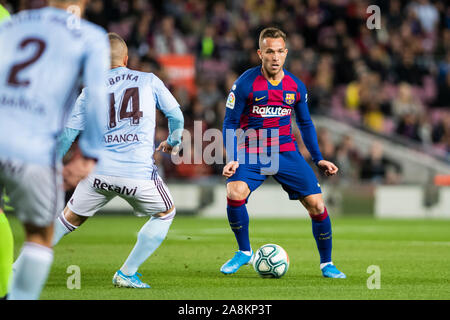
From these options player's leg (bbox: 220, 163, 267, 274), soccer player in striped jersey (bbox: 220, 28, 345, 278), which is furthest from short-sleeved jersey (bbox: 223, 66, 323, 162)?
player's leg (bbox: 220, 163, 267, 274)

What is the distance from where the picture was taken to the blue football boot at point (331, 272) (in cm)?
755

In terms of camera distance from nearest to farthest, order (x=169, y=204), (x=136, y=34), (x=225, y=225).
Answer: (x=169, y=204), (x=225, y=225), (x=136, y=34)

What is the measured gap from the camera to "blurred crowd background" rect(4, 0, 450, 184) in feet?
58.3

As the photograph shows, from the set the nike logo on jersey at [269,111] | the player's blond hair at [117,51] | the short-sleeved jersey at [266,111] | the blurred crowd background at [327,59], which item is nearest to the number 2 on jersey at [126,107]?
the player's blond hair at [117,51]

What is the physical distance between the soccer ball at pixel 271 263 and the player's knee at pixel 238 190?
0.58 m

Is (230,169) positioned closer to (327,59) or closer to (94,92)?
(94,92)

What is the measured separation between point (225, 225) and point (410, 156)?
20.1 ft

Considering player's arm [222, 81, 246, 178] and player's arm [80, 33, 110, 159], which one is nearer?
player's arm [80, 33, 110, 159]

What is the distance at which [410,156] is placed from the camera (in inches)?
742

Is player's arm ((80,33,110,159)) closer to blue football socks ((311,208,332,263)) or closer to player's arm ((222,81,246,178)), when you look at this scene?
player's arm ((222,81,246,178))

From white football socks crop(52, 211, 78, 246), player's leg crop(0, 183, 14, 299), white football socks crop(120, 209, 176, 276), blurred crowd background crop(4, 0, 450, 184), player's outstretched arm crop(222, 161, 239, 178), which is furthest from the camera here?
blurred crowd background crop(4, 0, 450, 184)

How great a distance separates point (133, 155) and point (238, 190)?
1.52 m
